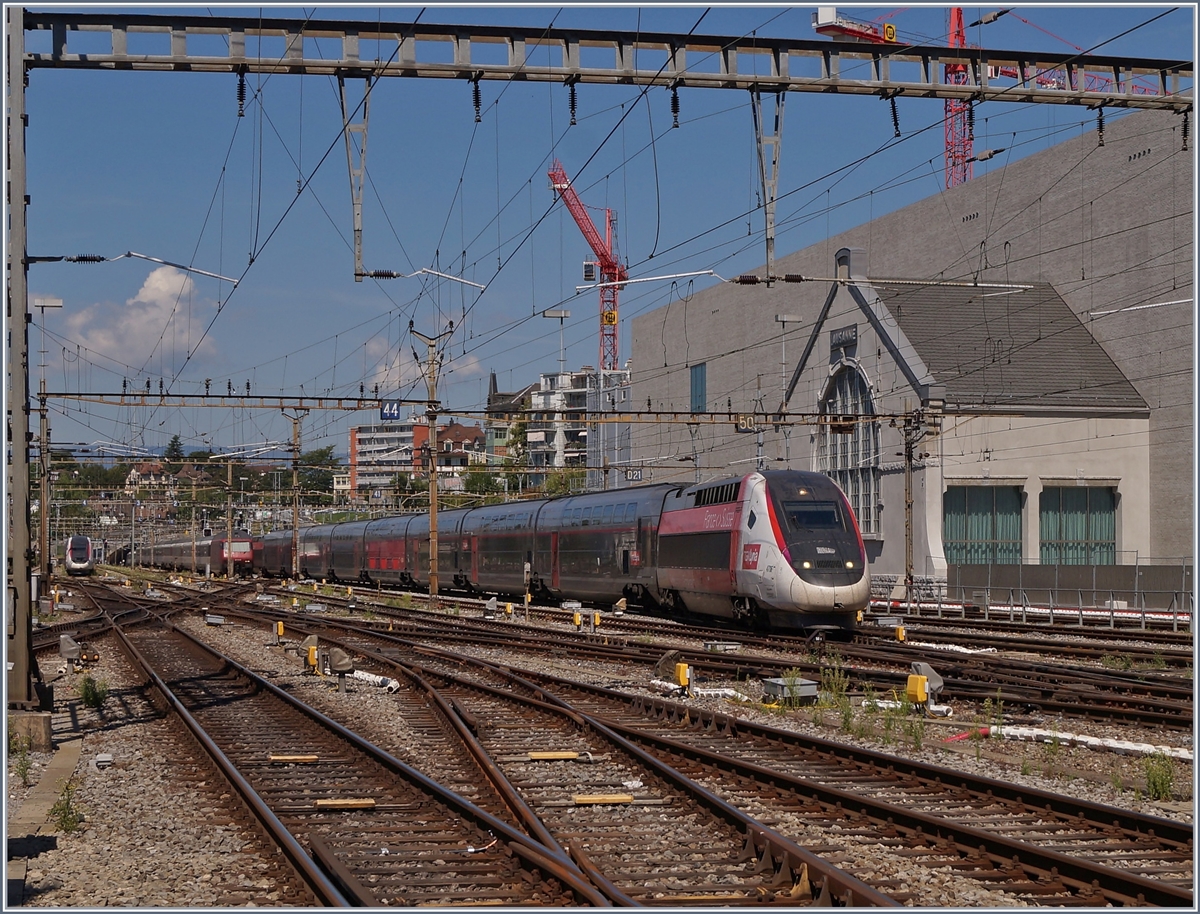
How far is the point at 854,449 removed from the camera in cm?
5141

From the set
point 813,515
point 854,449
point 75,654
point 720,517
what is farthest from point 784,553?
point 854,449

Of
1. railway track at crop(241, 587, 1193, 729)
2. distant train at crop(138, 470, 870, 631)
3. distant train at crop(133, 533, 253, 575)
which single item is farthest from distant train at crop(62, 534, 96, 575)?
railway track at crop(241, 587, 1193, 729)

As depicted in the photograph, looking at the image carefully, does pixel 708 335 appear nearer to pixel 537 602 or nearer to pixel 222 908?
pixel 537 602

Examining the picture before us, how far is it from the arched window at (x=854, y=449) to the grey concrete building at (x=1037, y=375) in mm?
100

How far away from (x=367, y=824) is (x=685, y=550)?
2003 centimetres

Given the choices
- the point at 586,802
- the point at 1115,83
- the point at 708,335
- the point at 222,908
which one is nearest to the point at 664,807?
the point at 586,802

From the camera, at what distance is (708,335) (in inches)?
2911

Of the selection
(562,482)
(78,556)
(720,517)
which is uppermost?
(562,482)

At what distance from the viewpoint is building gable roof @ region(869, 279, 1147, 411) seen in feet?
153

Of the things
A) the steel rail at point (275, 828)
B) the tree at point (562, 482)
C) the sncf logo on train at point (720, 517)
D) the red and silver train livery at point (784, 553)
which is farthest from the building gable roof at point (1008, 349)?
the tree at point (562, 482)

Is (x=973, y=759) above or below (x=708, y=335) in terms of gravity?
below

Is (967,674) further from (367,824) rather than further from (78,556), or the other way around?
(78,556)

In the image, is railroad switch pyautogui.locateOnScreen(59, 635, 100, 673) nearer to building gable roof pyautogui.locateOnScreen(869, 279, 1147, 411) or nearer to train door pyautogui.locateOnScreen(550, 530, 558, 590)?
train door pyautogui.locateOnScreen(550, 530, 558, 590)

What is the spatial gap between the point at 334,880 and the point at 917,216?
5500 centimetres
